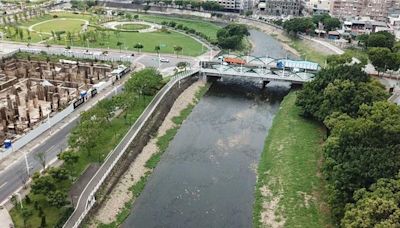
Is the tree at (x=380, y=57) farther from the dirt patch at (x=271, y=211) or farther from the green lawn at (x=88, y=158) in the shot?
the green lawn at (x=88, y=158)

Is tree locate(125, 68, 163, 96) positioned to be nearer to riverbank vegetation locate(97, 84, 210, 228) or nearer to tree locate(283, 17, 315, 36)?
riverbank vegetation locate(97, 84, 210, 228)

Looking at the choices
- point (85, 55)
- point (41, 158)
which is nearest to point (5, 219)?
point (41, 158)

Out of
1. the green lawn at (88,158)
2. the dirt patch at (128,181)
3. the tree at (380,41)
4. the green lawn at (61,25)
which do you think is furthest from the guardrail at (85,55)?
the tree at (380,41)

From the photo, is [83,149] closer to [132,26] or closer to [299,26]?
[132,26]

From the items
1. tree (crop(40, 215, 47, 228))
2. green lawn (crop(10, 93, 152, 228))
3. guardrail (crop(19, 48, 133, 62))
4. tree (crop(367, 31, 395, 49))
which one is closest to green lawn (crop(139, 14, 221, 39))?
guardrail (crop(19, 48, 133, 62))

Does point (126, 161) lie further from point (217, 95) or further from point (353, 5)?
point (353, 5)

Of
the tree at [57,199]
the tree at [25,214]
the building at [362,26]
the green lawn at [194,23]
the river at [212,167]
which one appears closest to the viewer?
the tree at [25,214]

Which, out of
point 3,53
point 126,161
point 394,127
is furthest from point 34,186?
point 3,53
